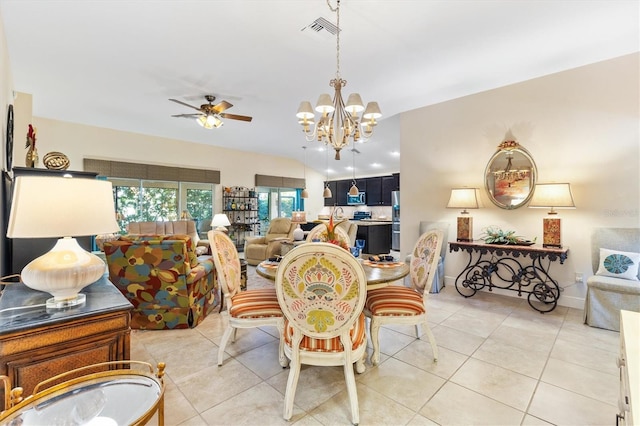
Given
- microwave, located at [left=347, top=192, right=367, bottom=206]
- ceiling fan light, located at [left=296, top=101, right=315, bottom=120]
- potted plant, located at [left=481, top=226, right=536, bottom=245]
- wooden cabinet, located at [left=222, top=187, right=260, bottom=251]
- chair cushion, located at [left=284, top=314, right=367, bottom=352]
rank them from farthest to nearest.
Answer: microwave, located at [left=347, top=192, right=367, bottom=206] → wooden cabinet, located at [left=222, top=187, right=260, bottom=251] → potted plant, located at [left=481, top=226, right=536, bottom=245] → ceiling fan light, located at [left=296, top=101, right=315, bottom=120] → chair cushion, located at [left=284, top=314, right=367, bottom=352]

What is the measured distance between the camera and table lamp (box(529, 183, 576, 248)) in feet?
11.0

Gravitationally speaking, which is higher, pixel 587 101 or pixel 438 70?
pixel 438 70

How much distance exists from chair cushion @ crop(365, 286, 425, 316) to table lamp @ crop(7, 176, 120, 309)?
1.82m

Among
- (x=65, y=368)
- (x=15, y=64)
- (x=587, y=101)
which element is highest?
(x=15, y=64)

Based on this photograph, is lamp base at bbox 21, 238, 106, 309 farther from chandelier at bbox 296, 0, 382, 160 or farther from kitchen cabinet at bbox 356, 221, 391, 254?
kitchen cabinet at bbox 356, 221, 391, 254

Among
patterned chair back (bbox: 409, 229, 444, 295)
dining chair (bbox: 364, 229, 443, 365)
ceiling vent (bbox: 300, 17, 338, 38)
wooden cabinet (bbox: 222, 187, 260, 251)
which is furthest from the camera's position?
wooden cabinet (bbox: 222, 187, 260, 251)

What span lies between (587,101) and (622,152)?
699 mm

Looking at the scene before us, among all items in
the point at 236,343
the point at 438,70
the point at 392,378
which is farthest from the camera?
the point at 438,70

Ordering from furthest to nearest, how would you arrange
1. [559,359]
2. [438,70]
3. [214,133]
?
[214,133] < [438,70] < [559,359]

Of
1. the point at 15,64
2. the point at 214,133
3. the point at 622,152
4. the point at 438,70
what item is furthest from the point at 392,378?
the point at 214,133

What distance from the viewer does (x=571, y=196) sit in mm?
3424

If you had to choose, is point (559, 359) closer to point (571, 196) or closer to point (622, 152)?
point (571, 196)

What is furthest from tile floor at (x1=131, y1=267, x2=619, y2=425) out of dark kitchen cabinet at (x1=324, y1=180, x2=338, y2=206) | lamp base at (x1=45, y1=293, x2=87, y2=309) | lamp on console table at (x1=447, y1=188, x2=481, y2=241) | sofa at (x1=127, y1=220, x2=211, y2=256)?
dark kitchen cabinet at (x1=324, y1=180, x2=338, y2=206)

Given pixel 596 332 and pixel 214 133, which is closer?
pixel 596 332
